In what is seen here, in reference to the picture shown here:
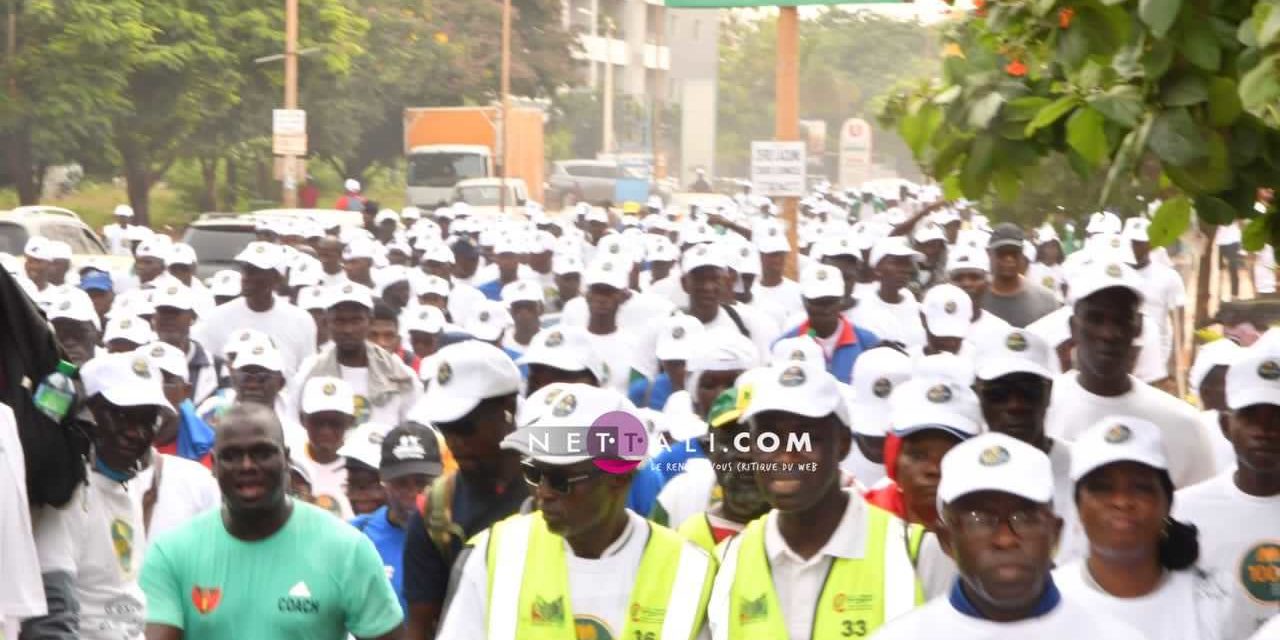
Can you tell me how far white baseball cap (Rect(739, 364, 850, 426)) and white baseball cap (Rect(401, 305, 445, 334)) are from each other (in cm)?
856

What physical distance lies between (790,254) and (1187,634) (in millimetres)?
15552

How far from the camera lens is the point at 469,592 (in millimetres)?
5477

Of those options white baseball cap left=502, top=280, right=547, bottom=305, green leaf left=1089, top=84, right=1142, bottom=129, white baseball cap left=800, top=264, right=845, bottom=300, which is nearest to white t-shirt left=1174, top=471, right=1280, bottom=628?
green leaf left=1089, top=84, right=1142, bottom=129

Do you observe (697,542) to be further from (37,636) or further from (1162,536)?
(37,636)

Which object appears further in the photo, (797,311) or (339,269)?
(339,269)

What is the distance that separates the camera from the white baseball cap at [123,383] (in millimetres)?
7430

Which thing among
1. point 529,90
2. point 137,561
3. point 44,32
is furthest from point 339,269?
point 529,90

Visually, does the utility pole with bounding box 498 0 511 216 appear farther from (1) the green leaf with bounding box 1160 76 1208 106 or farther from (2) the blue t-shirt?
(1) the green leaf with bounding box 1160 76 1208 106

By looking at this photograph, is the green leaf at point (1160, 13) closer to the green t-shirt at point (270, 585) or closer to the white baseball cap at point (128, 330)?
the green t-shirt at point (270, 585)

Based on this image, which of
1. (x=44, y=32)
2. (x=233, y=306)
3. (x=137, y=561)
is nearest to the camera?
(x=137, y=561)

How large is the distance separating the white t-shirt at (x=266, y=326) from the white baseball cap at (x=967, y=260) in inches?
153

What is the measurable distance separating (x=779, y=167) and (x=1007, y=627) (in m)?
16.5

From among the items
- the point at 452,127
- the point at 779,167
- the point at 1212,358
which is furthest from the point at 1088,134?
the point at 452,127

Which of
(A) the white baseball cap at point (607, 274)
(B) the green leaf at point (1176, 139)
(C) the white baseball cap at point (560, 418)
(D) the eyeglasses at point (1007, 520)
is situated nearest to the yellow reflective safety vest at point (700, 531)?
(C) the white baseball cap at point (560, 418)
